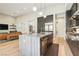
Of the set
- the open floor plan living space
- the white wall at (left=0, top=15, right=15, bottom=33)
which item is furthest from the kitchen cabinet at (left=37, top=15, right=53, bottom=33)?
the white wall at (left=0, top=15, right=15, bottom=33)

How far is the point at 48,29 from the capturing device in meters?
1.90

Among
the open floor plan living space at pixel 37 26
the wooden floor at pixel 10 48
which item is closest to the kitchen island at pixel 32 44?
the open floor plan living space at pixel 37 26

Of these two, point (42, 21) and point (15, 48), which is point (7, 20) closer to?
point (15, 48)

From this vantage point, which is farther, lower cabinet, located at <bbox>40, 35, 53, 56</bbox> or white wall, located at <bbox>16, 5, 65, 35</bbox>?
lower cabinet, located at <bbox>40, 35, 53, 56</bbox>

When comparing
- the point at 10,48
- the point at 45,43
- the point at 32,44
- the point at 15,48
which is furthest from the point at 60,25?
the point at 10,48

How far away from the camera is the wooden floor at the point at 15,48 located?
1.80 m

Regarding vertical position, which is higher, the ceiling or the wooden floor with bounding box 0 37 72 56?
the ceiling

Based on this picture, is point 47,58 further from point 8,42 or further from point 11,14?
point 11,14

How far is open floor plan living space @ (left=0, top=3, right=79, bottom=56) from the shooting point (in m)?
1.80

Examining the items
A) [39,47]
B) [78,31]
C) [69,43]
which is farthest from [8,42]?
[78,31]

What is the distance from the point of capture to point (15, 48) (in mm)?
1916

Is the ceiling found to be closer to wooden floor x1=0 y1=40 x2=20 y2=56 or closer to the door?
the door

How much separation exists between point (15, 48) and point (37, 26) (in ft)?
2.17

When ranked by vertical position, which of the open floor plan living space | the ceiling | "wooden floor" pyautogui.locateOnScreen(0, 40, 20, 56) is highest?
the ceiling
